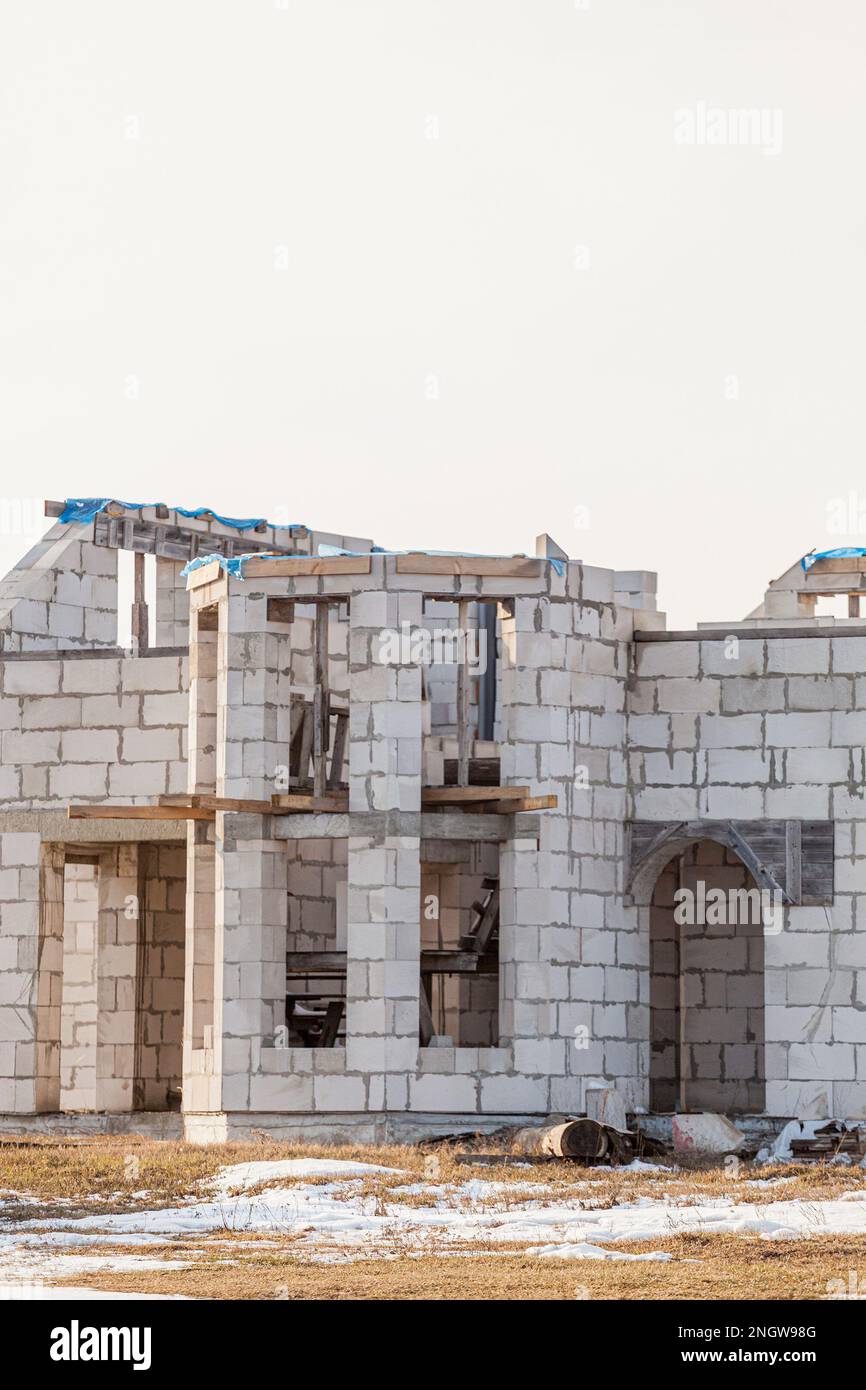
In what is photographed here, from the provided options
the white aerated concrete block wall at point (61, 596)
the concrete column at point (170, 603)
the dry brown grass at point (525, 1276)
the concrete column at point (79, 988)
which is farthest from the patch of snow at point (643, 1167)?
the concrete column at point (170, 603)

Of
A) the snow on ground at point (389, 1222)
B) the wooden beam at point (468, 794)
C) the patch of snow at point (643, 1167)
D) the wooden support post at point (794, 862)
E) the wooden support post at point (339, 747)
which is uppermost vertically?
the wooden support post at point (339, 747)

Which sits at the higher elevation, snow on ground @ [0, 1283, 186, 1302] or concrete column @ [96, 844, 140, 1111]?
concrete column @ [96, 844, 140, 1111]

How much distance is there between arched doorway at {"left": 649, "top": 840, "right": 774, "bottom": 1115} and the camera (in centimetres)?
2788

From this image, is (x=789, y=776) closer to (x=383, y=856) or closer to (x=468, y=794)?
(x=468, y=794)

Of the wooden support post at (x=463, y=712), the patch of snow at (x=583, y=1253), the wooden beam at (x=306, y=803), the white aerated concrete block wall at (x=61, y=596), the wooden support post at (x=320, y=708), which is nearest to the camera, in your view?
the patch of snow at (x=583, y=1253)

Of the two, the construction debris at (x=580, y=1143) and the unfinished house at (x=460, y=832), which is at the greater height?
the unfinished house at (x=460, y=832)

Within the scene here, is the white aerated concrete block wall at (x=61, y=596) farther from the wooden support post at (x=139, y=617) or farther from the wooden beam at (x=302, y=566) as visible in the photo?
the wooden beam at (x=302, y=566)

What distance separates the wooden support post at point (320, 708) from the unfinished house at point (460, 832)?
4 centimetres

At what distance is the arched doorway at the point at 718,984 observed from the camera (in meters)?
27.9

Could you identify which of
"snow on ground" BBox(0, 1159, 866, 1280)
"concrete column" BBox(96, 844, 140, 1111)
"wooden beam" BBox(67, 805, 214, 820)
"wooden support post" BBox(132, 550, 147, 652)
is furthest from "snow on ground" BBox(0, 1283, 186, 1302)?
"wooden support post" BBox(132, 550, 147, 652)

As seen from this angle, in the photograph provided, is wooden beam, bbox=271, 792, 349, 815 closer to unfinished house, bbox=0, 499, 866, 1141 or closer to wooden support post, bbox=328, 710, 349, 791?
unfinished house, bbox=0, 499, 866, 1141

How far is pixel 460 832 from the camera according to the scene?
2438 centimetres

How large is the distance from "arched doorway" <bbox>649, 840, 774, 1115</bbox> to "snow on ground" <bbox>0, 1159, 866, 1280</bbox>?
802 centimetres
